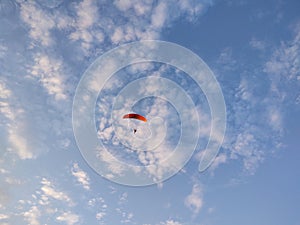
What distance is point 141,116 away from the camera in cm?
5684
